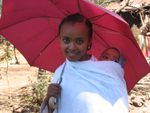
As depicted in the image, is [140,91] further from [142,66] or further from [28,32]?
[28,32]

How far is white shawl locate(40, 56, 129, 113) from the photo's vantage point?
1241 millimetres

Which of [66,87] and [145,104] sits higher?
[66,87]

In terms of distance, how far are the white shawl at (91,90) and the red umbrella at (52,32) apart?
533mm

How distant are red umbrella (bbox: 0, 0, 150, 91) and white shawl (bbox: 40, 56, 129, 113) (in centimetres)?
53

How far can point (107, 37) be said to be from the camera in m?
1.98

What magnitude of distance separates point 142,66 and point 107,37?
521 millimetres

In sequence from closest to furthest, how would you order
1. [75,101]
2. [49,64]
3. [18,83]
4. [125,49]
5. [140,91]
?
1. [75,101]
2. [125,49]
3. [49,64]
4. [140,91]
5. [18,83]

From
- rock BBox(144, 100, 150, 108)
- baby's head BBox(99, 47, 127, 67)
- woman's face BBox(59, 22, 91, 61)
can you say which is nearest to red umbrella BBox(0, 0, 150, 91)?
baby's head BBox(99, 47, 127, 67)

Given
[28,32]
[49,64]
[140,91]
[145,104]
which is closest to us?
[28,32]

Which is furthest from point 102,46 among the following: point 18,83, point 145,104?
point 18,83

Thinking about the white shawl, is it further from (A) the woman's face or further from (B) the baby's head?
(B) the baby's head

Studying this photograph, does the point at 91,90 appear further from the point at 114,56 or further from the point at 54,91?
the point at 114,56

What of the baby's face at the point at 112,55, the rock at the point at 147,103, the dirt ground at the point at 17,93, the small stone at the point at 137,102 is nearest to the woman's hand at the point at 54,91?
the baby's face at the point at 112,55

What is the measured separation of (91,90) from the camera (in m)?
1.26
